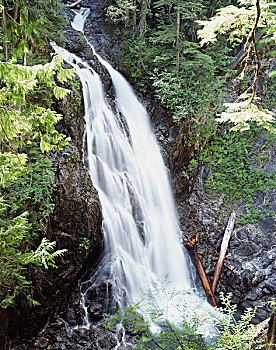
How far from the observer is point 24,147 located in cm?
585

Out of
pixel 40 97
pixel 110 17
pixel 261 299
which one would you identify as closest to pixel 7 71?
pixel 40 97

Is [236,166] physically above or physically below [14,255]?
below

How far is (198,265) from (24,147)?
6.86 m

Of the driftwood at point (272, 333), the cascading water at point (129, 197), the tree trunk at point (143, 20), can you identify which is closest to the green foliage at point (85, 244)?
the cascading water at point (129, 197)

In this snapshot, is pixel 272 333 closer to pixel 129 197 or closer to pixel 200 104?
pixel 129 197

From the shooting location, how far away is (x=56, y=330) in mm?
5586

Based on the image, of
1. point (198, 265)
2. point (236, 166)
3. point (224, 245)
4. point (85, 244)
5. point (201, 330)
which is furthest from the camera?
point (236, 166)

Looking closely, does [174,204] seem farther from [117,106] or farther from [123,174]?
[117,106]

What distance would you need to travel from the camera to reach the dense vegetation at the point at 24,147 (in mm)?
2912

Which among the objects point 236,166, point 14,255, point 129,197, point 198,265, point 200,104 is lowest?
point 198,265

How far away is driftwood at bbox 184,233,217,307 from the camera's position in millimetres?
8062

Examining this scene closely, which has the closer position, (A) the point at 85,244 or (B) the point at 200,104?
(A) the point at 85,244

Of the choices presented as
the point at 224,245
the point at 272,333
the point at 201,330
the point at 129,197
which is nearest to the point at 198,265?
the point at 224,245

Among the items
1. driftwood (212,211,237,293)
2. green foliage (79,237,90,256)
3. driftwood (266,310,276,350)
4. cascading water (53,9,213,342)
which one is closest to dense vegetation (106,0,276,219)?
driftwood (212,211,237,293)
